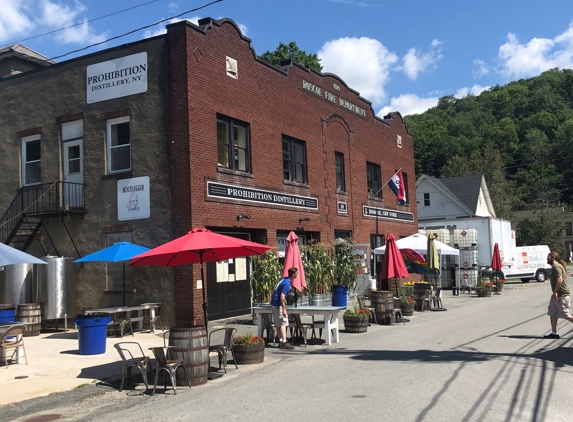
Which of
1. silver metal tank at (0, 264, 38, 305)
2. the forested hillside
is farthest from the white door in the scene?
the forested hillside

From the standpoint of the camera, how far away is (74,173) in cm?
1856

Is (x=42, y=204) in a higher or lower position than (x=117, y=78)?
lower

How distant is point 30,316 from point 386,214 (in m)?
18.4

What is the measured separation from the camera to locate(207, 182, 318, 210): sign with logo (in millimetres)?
17328

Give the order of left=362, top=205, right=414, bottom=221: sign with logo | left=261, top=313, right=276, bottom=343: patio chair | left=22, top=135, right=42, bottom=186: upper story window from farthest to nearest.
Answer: left=362, top=205, right=414, bottom=221: sign with logo, left=22, top=135, right=42, bottom=186: upper story window, left=261, top=313, right=276, bottom=343: patio chair

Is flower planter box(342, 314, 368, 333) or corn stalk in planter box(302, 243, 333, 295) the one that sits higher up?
corn stalk in planter box(302, 243, 333, 295)

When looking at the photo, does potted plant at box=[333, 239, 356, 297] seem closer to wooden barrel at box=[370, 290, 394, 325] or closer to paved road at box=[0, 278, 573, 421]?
wooden barrel at box=[370, 290, 394, 325]

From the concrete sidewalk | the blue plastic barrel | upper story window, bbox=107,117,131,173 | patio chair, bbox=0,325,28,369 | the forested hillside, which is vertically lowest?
the concrete sidewalk

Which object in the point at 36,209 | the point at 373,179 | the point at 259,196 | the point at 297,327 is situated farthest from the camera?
the point at 373,179

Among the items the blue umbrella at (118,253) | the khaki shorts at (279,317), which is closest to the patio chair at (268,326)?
the khaki shorts at (279,317)

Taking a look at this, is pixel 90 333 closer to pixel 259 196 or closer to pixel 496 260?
pixel 259 196

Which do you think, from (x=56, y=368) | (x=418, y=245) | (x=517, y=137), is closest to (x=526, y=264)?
(x=418, y=245)

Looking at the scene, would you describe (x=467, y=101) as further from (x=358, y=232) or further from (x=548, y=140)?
(x=358, y=232)

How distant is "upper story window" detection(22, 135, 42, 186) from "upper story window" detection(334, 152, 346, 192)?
476 inches
